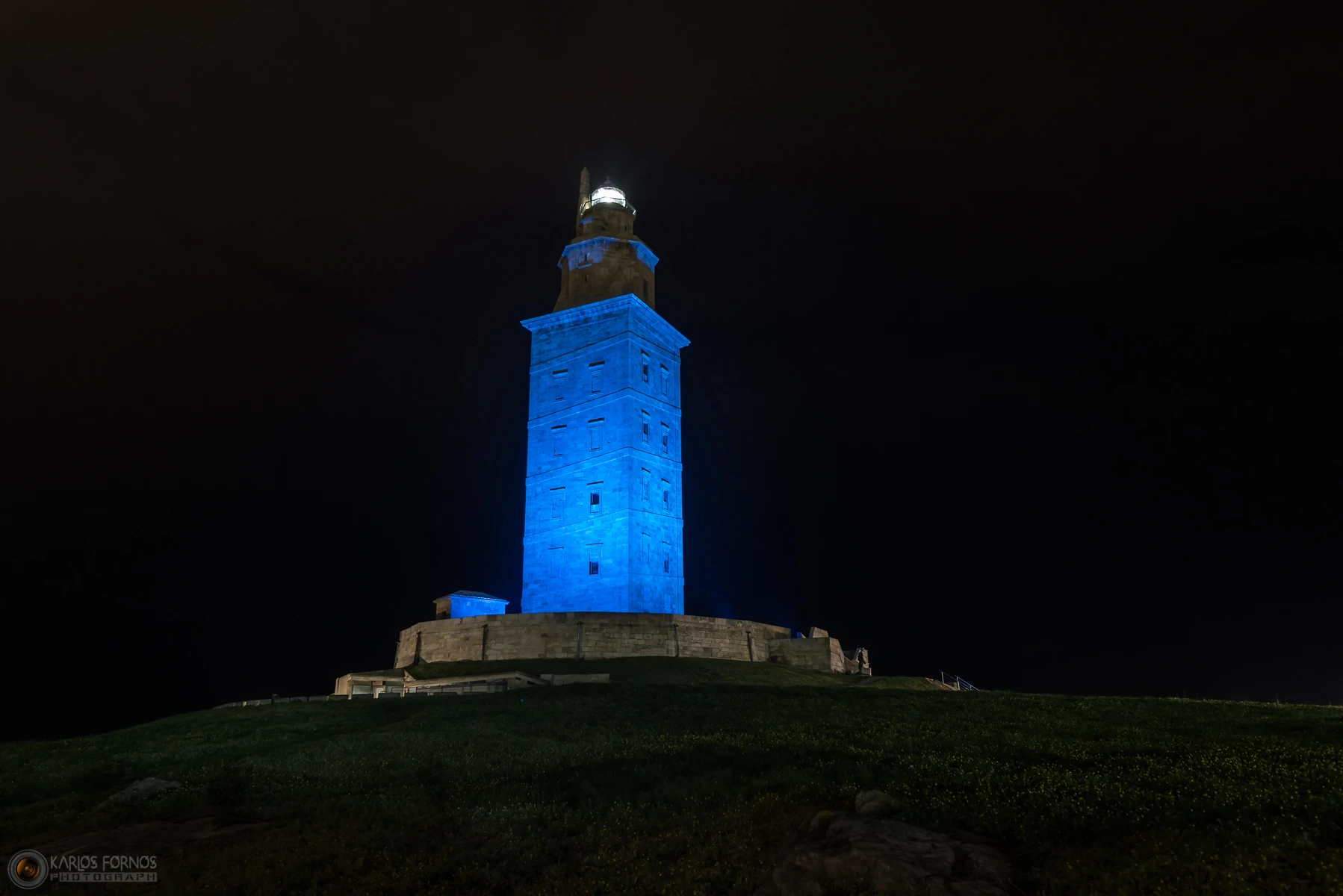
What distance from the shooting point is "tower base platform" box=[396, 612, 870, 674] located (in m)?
37.1

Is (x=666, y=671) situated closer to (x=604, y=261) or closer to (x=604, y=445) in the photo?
(x=604, y=445)

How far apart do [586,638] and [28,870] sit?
2661 centimetres

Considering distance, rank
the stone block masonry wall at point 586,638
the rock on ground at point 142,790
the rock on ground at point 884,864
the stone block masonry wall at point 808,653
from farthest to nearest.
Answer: the stone block masonry wall at point 808,653
the stone block masonry wall at point 586,638
the rock on ground at point 142,790
the rock on ground at point 884,864

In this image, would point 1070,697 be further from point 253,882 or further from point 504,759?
point 253,882

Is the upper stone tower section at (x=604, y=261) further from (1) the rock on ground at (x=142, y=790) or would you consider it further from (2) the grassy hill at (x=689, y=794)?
(1) the rock on ground at (x=142, y=790)

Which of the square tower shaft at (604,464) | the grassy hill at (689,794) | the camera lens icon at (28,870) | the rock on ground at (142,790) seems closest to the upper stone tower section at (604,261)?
the square tower shaft at (604,464)

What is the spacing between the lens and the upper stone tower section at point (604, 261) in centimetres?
5309

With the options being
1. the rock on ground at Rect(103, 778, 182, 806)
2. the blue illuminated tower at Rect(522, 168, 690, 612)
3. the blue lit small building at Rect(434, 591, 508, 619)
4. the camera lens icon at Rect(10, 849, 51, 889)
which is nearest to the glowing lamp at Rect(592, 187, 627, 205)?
the blue illuminated tower at Rect(522, 168, 690, 612)

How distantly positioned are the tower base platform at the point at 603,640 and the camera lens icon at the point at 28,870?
83.9 ft

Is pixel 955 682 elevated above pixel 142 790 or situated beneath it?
elevated above

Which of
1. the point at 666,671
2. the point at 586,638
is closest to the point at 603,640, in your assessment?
the point at 586,638

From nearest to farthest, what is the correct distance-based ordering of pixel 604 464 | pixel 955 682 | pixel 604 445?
1. pixel 955 682
2. pixel 604 464
3. pixel 604 445

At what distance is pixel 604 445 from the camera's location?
47.6 meters

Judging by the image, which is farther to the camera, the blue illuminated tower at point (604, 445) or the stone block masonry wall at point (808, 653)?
the blue illuminated tower at point (604, 445)
